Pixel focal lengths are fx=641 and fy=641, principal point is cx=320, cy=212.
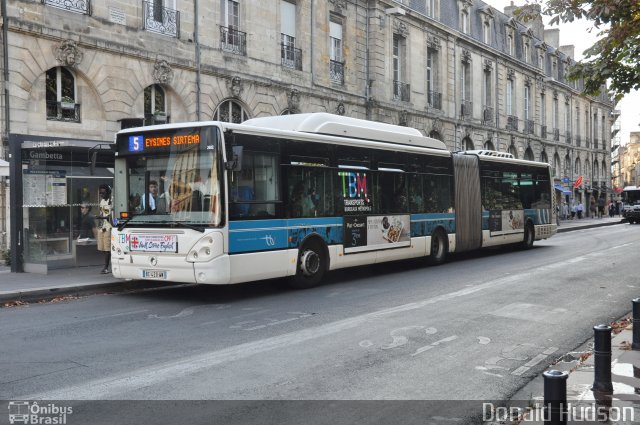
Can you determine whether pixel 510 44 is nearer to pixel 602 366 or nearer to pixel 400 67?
pixel 400 67

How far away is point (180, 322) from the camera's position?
854cm

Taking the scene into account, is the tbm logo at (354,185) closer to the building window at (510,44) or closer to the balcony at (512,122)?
the balcony at (512,122)

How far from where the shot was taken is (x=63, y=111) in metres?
16.8

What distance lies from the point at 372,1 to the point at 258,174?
66.3 ft

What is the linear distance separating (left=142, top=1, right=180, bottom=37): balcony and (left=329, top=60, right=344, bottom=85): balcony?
8.11 meters

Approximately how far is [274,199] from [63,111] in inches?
340

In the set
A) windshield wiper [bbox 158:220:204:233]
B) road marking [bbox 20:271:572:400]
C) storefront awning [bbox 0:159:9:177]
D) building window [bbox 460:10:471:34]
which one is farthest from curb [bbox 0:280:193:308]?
building window [bbox 460:10:471:34]

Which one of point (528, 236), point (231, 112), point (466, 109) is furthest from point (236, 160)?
point (466, 109)

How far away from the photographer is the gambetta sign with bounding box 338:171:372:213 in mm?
12734

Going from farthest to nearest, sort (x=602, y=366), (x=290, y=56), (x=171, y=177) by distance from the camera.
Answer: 1. (x=290, y=56)
2. (x=171, y=177)
3. (x=602, y=366)

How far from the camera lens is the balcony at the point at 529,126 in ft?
151

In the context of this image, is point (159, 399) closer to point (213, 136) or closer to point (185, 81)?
point (213, 136)

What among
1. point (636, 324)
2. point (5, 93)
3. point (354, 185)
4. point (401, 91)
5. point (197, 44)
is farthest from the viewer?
Answer: point (401, 91)

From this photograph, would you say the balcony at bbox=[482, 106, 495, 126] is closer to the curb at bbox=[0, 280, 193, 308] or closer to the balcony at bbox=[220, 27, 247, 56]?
the balcony at bbox=[220, 27, 247, 56]
